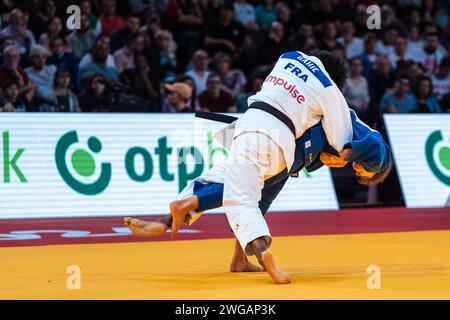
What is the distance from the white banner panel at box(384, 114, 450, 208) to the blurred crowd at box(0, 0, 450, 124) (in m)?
0.97

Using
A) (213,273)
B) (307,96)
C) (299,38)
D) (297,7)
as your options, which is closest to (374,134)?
(307,96)

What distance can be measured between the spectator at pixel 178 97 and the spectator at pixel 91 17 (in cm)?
132

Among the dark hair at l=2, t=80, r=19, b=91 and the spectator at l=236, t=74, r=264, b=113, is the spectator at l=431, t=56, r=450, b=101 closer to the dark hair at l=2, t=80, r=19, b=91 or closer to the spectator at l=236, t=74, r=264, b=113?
the spectator at l=236, t=74, r=264, b=113

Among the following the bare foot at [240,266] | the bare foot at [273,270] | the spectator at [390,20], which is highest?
the spectator at [390,20]

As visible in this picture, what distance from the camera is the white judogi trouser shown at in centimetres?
446

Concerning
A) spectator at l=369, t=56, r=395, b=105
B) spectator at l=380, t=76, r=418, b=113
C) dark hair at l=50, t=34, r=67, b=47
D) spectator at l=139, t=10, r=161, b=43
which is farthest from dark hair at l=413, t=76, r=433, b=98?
dark hair at l=50, t=34, r=67, b=47

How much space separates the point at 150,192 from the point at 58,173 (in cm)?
92

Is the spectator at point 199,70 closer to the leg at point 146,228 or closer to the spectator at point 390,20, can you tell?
the spectator at point 390,20

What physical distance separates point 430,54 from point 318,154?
8576 millimetres

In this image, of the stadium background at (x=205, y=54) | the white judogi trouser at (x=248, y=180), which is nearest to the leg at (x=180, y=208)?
the white judogi trouser at (x=248, y=180)

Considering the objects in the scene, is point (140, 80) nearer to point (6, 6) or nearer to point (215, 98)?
point (215, 98)

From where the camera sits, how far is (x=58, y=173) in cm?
839

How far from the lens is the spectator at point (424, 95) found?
38.7 ft

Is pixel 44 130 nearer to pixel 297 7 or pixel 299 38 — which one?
pixel 299 38
